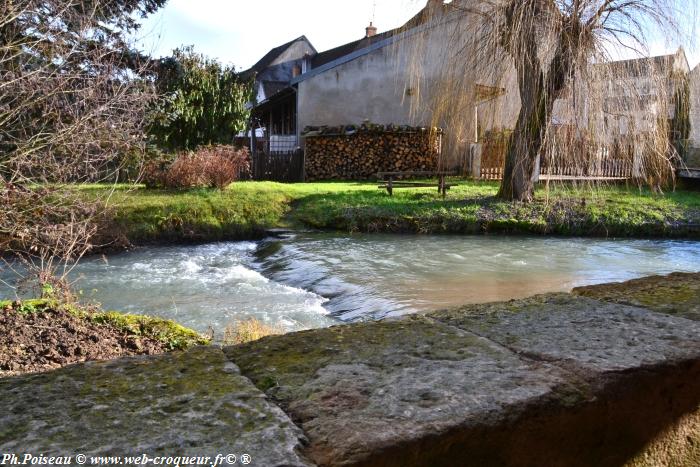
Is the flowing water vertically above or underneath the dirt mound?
underneath

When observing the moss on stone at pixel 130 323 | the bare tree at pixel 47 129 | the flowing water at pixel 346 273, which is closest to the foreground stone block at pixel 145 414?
the moss on stone at pixel 130 323

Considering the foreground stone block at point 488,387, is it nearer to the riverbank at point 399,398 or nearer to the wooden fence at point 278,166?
the riverbank at point 399,398

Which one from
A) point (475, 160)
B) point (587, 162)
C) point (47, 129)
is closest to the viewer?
point (47, 129)

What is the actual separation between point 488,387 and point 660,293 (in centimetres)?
123

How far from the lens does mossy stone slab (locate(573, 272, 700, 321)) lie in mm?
1855

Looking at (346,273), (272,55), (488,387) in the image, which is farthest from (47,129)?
(272,55)

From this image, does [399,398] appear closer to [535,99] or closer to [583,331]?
[583,331]

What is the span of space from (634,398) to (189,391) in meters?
0.95

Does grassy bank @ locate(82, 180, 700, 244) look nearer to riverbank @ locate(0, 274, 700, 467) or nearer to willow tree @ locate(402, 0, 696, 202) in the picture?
willow tree @ locate(402, 0, 696, 202)

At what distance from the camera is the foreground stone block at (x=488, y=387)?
104 cm

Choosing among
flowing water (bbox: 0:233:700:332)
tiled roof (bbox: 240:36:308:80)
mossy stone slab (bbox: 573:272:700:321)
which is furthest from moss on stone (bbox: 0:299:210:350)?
tiled roof (bbox: 240:36:308:80)

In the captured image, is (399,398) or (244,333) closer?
(399,398)

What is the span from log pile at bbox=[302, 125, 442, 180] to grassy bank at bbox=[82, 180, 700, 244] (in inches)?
295

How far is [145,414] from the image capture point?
1.08 m
